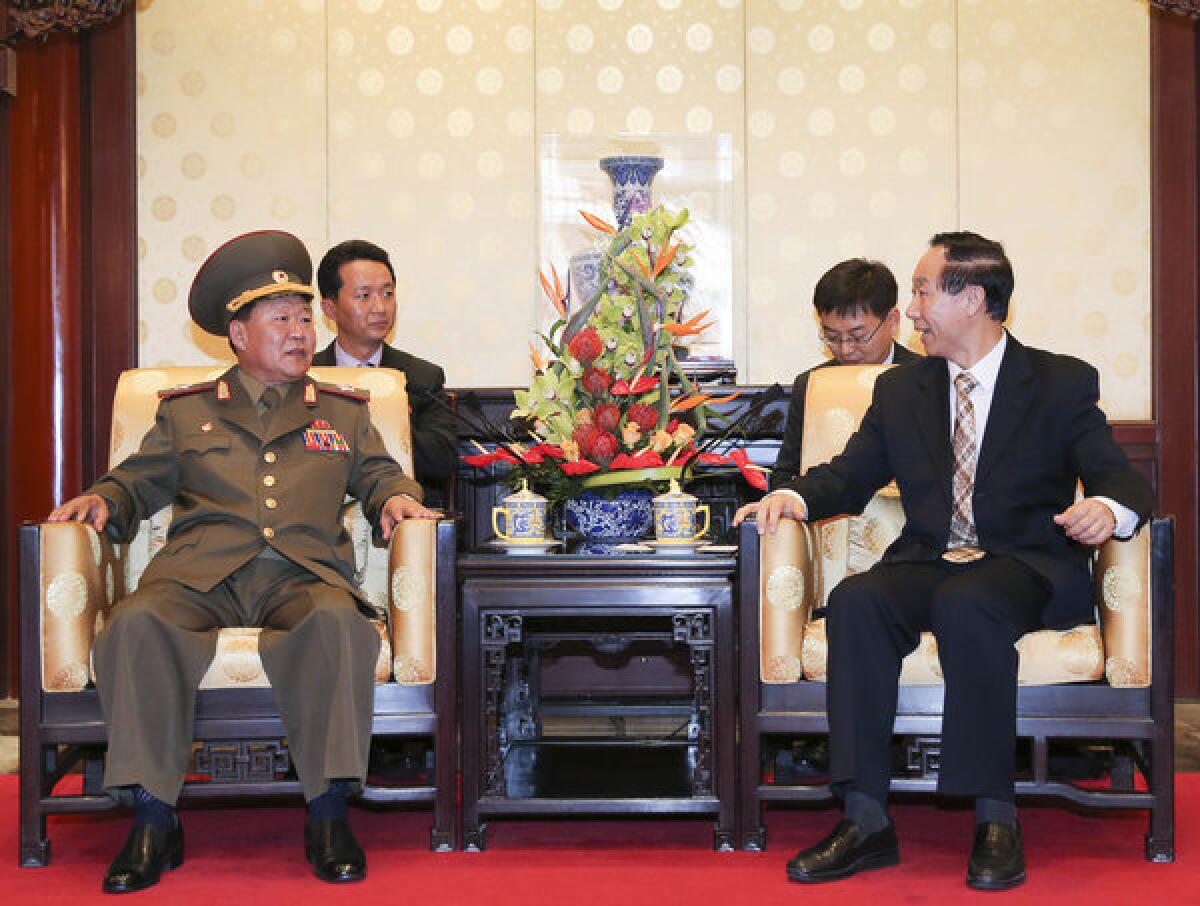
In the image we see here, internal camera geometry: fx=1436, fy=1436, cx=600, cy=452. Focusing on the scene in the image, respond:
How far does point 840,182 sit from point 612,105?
809 millimetres

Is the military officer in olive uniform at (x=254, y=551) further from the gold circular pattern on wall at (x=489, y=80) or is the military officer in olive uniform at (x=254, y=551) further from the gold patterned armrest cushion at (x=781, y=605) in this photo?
the gold circular pattern on wall at (x=489, y=80)

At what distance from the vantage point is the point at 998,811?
272 centimetres

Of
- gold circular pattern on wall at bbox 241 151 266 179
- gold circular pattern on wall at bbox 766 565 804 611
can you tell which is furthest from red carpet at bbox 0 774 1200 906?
gold circular pattern on wall at bbox 241 151 266 179

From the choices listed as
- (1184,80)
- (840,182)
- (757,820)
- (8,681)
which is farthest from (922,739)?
(8,681)

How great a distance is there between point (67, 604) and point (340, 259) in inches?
63.6

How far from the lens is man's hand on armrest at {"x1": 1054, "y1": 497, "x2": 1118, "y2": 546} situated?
2.73 meters

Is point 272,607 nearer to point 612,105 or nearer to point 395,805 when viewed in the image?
point 395,805

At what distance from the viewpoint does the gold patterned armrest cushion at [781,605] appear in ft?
9.64

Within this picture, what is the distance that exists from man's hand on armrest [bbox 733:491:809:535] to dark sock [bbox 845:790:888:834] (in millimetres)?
553

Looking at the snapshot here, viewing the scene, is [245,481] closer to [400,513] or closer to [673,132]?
[400,513]

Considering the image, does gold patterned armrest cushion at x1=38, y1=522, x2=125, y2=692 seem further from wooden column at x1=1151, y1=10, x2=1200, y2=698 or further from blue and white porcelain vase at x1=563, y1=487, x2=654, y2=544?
wooden column at x1=1151, y1=10, x2=1200, y2=698

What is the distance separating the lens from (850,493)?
10.3 feet

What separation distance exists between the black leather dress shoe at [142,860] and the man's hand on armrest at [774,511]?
1292 millimetres

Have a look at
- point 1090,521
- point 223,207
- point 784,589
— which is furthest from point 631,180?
point 1090,521
